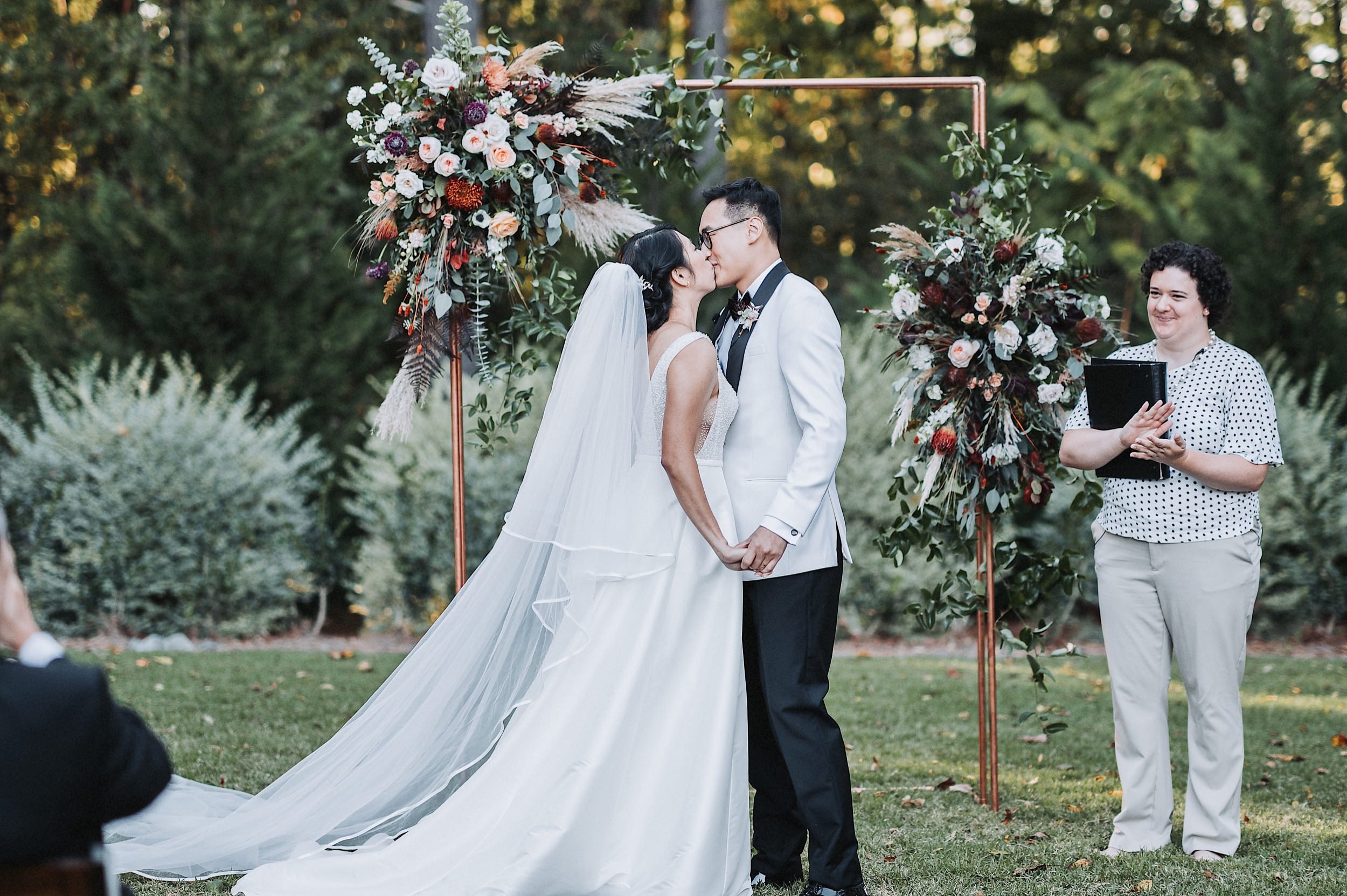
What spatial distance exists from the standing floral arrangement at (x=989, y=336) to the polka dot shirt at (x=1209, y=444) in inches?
17.0

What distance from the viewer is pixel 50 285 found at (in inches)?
491

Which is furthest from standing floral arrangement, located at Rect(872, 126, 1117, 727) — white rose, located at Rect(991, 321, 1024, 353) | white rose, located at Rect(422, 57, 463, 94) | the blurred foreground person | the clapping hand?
the blurred foreground person

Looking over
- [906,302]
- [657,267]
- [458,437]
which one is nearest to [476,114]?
[657,267]

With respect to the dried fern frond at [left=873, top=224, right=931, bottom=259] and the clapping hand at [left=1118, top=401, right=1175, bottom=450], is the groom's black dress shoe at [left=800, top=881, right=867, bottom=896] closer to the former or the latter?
the clapping hand at [left=1118, top=401, right=1175, bottom=450]

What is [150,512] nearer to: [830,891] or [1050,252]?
[830,891]

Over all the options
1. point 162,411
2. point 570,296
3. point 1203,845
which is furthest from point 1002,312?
point 162,411

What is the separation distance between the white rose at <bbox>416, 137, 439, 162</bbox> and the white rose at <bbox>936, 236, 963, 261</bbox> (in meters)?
1.93

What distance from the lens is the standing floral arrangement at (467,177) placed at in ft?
14.2

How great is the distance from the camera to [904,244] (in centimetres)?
466

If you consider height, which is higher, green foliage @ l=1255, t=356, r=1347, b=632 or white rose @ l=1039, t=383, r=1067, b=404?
white rose @ l=1039, t=383, r=1067, b=404

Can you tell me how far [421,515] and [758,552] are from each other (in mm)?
6125

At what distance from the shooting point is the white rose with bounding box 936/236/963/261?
4.54 meters

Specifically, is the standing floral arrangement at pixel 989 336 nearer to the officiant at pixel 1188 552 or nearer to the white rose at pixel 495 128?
the officiant at pixel 1188 552

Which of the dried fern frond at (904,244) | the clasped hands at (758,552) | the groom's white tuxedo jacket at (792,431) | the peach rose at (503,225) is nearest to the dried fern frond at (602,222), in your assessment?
the peach rose at (503,225)
